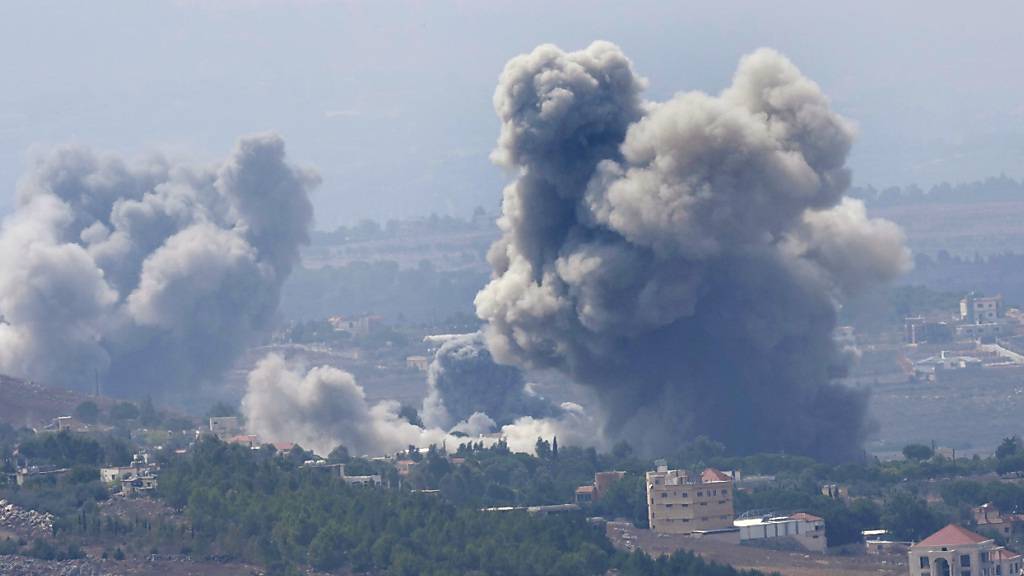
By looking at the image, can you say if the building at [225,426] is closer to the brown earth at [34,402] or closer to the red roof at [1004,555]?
the brown earth at [34,402]

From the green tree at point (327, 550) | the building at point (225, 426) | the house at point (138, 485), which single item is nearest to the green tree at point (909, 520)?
the green tree at point (327, 550)

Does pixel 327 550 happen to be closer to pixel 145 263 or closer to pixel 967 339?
pixel 145 263

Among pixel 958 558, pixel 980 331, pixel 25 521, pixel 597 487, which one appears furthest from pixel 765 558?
pixel 980 331

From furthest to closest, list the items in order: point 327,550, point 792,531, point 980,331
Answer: point 980,331, point 792,531, point 327,550

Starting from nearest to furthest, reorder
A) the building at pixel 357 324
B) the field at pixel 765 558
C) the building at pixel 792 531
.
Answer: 1. the field at pixel 765 558
2. the building at pixel 792 531
3. the building at pixel 357 324

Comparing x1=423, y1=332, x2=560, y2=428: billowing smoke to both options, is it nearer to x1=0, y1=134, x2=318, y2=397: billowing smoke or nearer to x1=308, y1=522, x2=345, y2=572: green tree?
x1=0, y1=134, x2=318, y2=397: billowing smoke

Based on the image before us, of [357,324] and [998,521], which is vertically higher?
[357,324]

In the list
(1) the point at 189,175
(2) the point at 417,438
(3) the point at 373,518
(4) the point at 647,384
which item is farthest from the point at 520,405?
(3) the point at 373,518
